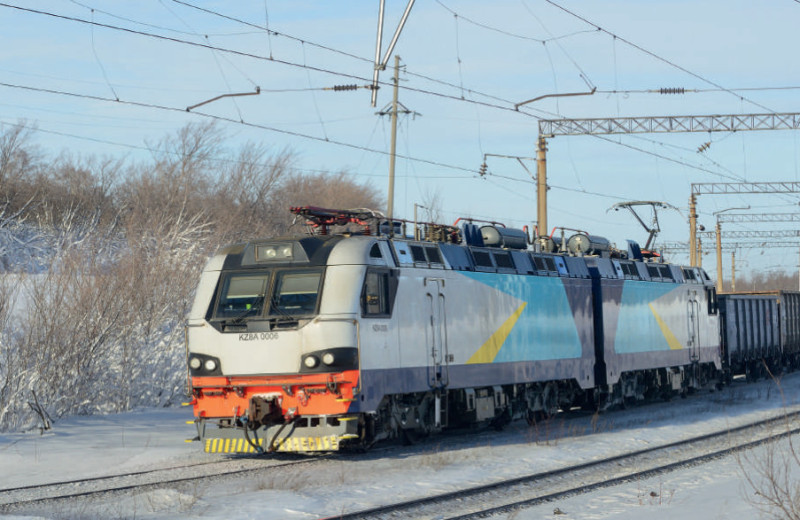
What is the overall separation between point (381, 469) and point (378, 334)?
75.4 inches

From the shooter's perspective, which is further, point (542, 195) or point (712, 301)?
point (712, 301)

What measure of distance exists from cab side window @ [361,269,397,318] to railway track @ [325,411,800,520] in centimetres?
312

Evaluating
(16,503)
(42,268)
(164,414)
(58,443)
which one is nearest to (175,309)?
(164,414)

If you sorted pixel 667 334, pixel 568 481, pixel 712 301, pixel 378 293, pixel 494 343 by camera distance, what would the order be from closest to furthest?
pixel 568 481, pixel 378 293, pixel 494 343, pixel 667 334, pixel 712 301

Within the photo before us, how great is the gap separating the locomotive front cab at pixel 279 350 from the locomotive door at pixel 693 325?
1497 cm

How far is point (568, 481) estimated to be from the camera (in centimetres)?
1381

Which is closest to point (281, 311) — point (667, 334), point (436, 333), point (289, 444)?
point (289, 444)

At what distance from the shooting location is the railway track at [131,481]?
1202 cm

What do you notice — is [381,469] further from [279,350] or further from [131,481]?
[131,481]

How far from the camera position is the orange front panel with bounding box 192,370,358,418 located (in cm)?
1417

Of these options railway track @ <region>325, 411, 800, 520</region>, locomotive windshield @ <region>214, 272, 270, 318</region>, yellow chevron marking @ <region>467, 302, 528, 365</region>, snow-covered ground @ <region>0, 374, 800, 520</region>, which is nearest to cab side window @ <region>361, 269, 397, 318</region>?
locomotive windshield @ <region>214, 272, 270, 318</region>

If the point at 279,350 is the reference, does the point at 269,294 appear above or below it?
above

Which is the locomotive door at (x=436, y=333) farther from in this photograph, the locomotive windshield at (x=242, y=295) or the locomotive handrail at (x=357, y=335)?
the locomotive windshield at (x=242, y=295)

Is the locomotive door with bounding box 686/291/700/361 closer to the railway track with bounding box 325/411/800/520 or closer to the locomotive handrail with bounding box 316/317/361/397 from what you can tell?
the railway track with bounding box 325/411/800/520
